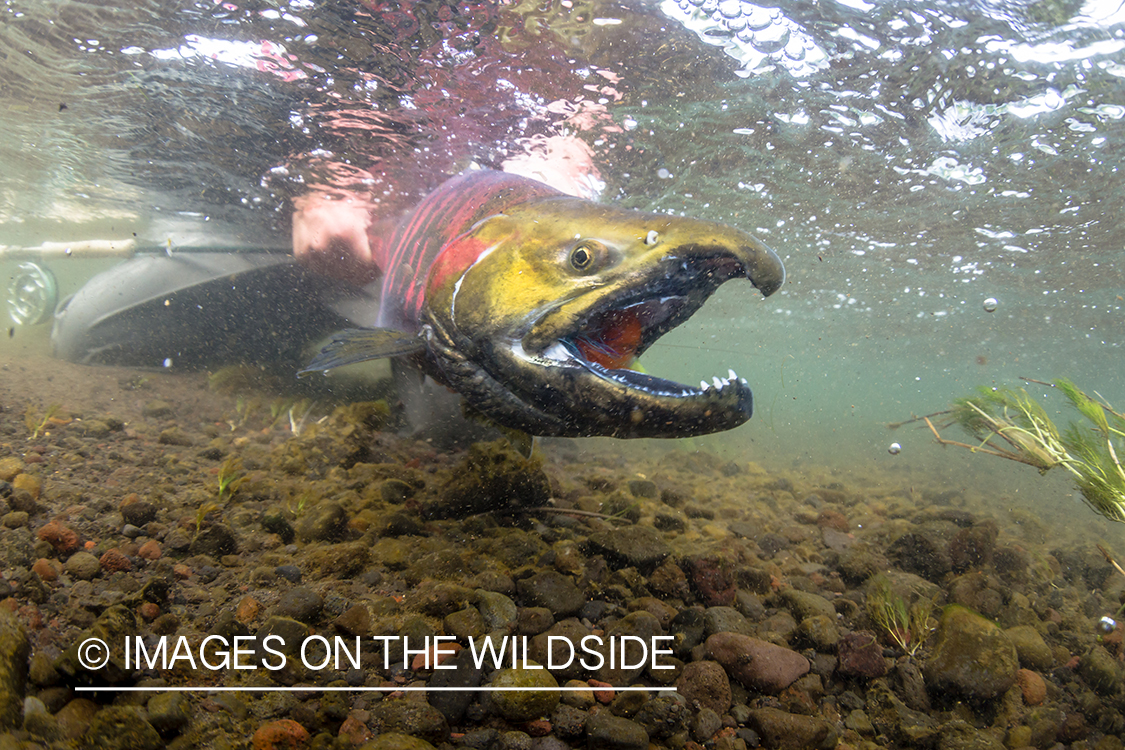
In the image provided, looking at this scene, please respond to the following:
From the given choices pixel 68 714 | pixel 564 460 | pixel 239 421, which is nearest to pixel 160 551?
pixel 68 714

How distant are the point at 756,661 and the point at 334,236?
758cm

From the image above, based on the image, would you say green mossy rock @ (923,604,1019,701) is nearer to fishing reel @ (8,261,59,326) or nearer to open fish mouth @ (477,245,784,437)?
open fish mouth @ (477,245,784,437)

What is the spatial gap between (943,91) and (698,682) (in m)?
8.28

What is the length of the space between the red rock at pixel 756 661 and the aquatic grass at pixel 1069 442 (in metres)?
2.91

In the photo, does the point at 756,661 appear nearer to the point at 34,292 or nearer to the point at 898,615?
the point at 898,615

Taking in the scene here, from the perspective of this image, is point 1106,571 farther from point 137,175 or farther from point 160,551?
point 137,175

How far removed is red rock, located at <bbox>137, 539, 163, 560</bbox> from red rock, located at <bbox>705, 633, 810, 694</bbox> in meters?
2.86

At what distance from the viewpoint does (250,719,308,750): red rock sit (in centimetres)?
157

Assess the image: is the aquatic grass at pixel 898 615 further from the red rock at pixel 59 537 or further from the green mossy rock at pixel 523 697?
the red rock at pixel 59 537

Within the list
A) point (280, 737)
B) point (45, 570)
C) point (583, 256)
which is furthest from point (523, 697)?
point (45, 570)

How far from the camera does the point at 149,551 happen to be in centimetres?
243

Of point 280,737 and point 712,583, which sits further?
point 712,583

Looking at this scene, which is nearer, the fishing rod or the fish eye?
the fish eye

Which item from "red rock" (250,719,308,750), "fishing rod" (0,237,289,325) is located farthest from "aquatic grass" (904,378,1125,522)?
"fishing rod" (0,237,289,325)
